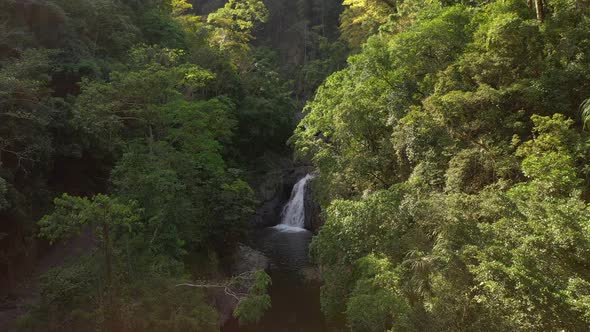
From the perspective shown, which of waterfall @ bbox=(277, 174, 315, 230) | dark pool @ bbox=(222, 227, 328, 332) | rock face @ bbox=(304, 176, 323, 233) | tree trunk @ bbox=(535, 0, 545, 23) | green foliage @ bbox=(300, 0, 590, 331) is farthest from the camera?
waterfall @ bbox=(277, 174, 315, 230)

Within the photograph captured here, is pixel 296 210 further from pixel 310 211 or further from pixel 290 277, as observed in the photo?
pixel 290 277

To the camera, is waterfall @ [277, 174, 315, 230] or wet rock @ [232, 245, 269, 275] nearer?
wet rock @ [232, 245, 269, 275]

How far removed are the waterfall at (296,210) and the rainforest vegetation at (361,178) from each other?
1181 centimetres

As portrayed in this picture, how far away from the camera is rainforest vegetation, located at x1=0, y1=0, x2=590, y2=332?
9.71m

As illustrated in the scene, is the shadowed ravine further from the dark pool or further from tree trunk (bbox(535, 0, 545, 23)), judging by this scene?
tree trunk (bbox(535, 0, 545, 23))

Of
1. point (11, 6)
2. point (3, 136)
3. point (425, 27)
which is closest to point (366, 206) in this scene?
point (425, 27)

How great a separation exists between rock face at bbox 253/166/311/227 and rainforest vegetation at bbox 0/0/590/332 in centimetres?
1214

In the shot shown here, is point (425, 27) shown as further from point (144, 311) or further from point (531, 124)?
point (144, 311)

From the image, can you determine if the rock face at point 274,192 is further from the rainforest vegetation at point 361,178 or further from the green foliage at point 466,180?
the green foliage at point 466,180

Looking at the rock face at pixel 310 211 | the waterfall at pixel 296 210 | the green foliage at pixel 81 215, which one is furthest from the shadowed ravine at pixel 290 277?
the green foliage at pixel 81 215

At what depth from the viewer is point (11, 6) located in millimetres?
20359

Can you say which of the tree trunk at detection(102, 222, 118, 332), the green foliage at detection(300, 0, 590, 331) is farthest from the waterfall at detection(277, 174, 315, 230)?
the tree trunk at detection(102, 222, 118, 332)

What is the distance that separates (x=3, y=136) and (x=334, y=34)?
149 ft

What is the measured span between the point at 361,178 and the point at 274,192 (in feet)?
61.7
